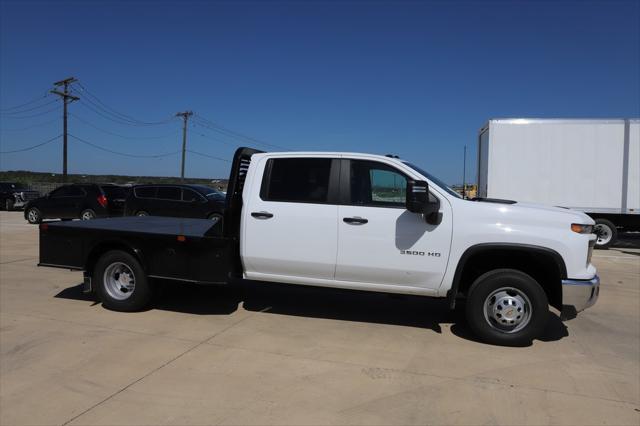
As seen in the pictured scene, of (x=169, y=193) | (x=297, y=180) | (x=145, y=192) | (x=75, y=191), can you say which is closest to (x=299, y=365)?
(x=297, y=180)

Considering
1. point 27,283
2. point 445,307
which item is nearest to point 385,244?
point 445,307

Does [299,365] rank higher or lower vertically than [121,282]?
lower

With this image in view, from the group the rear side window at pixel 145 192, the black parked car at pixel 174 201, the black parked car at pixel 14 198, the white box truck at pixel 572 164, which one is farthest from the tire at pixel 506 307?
the black parked car at pixel 14 198

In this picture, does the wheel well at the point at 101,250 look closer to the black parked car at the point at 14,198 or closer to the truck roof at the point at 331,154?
the truck roof at the point at 331,154

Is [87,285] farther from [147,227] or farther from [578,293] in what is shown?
[578,293]

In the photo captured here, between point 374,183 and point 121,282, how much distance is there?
3411 mm

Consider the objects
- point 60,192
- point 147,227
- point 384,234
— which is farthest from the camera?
point 60,192

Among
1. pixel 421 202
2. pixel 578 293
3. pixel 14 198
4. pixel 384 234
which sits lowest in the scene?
pixel 578 293

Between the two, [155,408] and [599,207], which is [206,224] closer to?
[155,408]

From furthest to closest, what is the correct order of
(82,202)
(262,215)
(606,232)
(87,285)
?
(82,202), (606,232), (87,285), (262,215)

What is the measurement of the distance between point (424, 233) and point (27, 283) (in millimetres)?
6314

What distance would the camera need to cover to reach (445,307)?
6523mm

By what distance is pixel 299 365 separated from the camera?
439cm

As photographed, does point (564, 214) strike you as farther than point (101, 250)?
No
